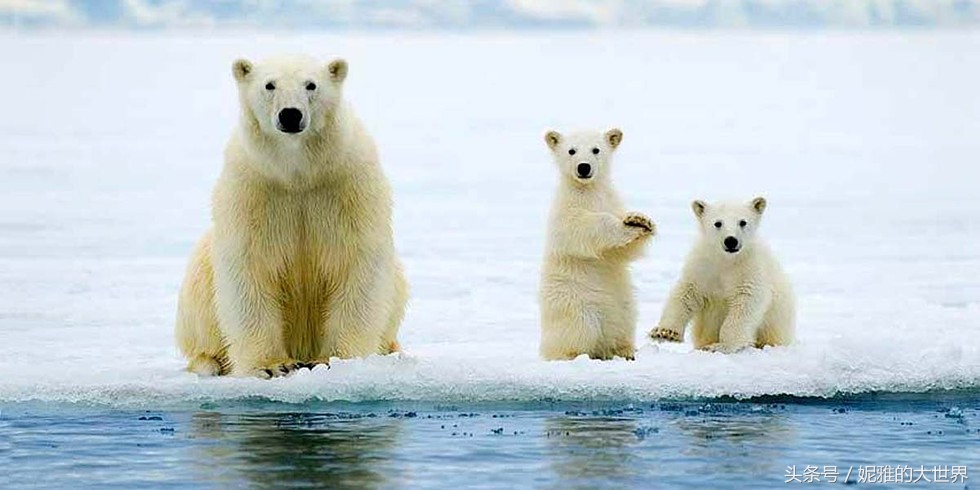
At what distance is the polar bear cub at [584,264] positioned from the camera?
793 centimetres

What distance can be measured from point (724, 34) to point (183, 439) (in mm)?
52057

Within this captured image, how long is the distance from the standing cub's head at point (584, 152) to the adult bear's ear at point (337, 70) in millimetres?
1340

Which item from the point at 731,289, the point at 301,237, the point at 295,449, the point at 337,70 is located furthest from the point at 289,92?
the point at 731,289

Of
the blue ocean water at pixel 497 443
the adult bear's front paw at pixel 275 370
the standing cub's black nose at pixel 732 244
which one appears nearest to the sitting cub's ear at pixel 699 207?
the standing cub's black nose at pixel 732 244

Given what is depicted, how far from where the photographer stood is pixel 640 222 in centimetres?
779

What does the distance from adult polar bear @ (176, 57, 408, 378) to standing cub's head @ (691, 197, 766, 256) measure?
155cm

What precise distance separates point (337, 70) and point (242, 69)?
39 centimetres

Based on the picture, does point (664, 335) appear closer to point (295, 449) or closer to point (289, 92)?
point (289, 92)

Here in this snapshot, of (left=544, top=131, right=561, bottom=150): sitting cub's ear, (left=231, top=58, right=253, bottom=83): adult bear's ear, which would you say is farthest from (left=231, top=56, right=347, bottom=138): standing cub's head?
(left=544, top=131, right=561, bottom=150): sitting cub's ear

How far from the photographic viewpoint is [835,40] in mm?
51344

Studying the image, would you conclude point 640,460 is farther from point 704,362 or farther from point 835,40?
point 835,40

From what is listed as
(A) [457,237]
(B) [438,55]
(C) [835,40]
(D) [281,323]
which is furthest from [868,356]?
(C) [835,40]

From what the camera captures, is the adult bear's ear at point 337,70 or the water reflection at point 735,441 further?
the adult bear's ear at point 337,70

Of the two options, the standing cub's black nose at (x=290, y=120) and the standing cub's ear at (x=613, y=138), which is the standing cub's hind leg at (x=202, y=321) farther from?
the standing cub's ear at (x=613, y=138)
